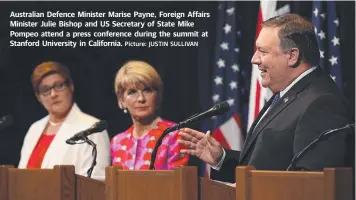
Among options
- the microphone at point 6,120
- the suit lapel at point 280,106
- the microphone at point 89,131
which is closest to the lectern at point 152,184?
the suit lapel at point 280,106

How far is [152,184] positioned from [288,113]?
84cm

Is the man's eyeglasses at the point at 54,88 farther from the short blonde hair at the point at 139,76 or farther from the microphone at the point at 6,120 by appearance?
the short blonde hair at the point at 139,76

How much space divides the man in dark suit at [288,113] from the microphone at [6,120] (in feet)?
7.39

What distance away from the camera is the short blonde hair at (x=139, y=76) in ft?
19.1

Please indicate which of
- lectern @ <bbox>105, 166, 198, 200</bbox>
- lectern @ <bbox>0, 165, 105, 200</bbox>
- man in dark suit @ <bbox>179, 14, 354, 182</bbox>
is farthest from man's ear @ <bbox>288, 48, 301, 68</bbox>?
lectern @ <bbox>0, 165, 105, 200</bbox>

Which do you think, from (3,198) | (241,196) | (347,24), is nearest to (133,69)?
(347,24)

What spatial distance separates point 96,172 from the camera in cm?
575

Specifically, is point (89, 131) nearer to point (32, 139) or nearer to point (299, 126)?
point (32, 139)

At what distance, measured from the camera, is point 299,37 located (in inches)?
159

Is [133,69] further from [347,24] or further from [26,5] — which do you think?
[347,24]

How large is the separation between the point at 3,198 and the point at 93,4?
2.57 m

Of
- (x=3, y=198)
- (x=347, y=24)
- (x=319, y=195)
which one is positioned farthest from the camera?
(x=347, y=24)

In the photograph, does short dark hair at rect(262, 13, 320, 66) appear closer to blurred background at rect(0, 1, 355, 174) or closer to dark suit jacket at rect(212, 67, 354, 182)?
dark suit jacket at rect(212, 67, 354, 182)

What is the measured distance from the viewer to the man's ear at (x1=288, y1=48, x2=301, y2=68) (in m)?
4.04
